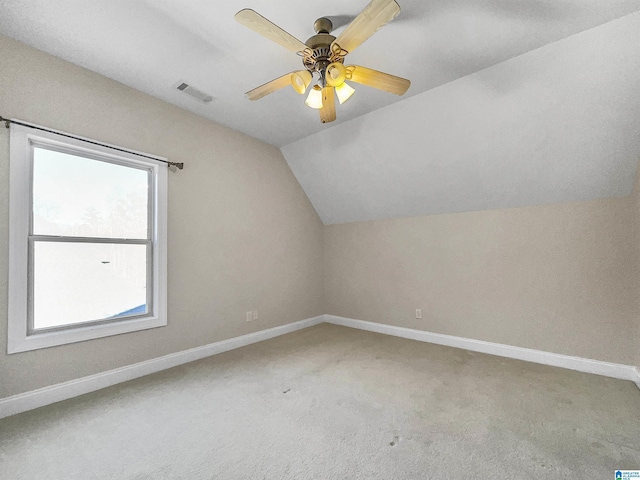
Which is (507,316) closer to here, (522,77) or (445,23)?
(522,77)

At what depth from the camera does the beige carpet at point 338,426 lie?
5.08 feet

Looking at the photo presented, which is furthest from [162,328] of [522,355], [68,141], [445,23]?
[522,355]

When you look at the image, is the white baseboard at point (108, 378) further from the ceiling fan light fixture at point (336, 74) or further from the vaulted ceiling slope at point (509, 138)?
the ceiling fan light fixture at point (336, 74)

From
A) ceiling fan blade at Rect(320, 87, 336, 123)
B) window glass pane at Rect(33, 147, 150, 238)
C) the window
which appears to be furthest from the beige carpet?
ceiling fan blade at Rect(320, 87, 336, 123)

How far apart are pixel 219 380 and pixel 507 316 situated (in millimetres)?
3028

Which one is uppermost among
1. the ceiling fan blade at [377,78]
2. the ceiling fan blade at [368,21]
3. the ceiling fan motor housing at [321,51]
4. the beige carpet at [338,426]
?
the ceiling fan motor housing at [321,51]

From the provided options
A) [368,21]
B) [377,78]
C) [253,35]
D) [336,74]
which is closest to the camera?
[368,21]

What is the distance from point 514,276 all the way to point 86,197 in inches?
166

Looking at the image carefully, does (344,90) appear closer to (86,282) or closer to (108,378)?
(86,282)

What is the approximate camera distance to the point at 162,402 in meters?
2.24

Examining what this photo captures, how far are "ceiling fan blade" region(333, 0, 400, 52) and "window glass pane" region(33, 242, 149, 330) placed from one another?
254 cm

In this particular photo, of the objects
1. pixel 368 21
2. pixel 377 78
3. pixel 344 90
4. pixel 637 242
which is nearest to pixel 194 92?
pixel 344 90

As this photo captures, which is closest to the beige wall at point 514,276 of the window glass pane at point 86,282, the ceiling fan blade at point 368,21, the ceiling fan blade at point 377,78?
the ceiling fan blade at point 377,78

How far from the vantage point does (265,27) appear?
1569mm
